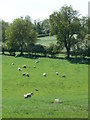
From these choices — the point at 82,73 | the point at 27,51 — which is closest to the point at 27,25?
the point at 27,51

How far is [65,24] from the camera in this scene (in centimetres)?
5653

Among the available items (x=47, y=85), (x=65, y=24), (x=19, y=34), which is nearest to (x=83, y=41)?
(x=65, y=24)

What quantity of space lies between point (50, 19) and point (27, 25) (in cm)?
808

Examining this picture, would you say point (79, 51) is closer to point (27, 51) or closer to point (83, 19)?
point (83, 19)

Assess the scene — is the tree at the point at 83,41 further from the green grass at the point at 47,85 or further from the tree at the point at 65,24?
the green grass at the point at 47,85

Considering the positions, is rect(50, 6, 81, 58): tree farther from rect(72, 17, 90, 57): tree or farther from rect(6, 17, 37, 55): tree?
rect(6, 17, 37, 55): tree

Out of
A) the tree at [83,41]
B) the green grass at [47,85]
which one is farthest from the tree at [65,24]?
the green grass at [47,85]

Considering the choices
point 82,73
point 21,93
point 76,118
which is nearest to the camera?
point 76,118

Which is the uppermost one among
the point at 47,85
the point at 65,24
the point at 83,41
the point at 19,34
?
the point at 65,24

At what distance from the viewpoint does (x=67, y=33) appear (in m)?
57.2

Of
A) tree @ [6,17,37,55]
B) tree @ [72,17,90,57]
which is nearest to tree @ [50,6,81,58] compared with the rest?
tree @ [72,17,90,57]

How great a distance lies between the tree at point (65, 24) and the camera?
5675 cm

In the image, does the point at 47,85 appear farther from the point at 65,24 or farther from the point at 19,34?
the point at 19,34

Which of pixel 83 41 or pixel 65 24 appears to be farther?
pixel 83 41
